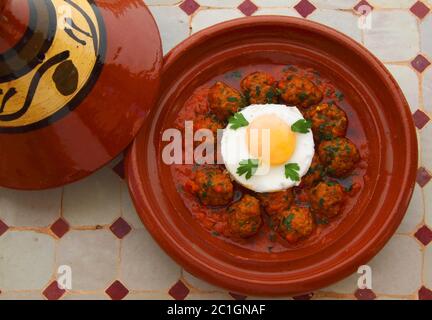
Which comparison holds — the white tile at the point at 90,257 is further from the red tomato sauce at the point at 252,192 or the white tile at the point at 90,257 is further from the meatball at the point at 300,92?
the meatball at the point at 300,92

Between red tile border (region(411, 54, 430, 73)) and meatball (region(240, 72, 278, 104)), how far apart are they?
50cm

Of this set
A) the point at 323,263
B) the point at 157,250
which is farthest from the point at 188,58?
the point at 323,263

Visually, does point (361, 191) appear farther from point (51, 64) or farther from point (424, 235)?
point (51, 64)

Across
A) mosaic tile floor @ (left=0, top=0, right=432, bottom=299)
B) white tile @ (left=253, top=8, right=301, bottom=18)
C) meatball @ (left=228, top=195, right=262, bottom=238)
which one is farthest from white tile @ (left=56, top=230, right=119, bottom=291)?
white tile @ (left=253, top=8, right=301, bottom=18)

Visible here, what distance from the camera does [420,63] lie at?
2.03m

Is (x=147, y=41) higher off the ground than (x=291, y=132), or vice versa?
(x=147, y=41)

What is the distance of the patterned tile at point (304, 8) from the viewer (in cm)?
206

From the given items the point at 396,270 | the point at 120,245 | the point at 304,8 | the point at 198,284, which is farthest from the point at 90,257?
the point at 304,8

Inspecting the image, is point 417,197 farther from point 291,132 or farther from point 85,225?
point 85,225

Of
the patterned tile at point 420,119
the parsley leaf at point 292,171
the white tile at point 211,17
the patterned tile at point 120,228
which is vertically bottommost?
the patterned tile at point 120,228

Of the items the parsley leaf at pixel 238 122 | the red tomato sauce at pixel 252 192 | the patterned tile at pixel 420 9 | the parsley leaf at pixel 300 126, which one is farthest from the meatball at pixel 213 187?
the patterned tile at pixel 420 9

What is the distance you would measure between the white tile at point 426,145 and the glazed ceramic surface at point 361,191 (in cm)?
19

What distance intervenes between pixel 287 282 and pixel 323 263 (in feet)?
0.45

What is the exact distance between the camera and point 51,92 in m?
1.53
